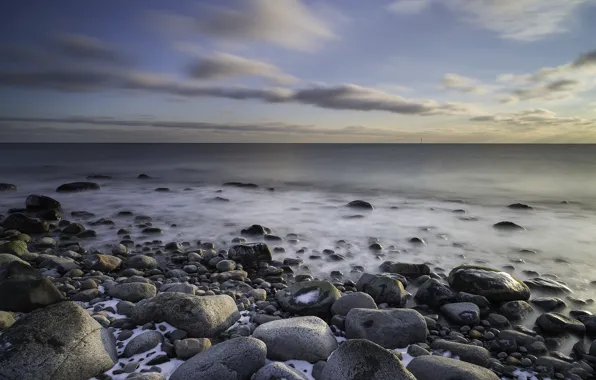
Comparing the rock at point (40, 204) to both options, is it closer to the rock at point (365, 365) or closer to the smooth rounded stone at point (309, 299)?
the smooth rounded stone at point (309, 299)

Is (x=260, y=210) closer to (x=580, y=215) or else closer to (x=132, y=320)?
(x=132, y=320)

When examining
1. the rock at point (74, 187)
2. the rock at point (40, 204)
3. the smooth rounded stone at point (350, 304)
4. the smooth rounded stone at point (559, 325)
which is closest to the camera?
the smooth rounded stone at point (559, 325)

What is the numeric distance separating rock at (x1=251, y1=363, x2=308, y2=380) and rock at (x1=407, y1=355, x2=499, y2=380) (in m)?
1.20

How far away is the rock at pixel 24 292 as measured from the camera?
4594mm

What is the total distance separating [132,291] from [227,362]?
2641 mm

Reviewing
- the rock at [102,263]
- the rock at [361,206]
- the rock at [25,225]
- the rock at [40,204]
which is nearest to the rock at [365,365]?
the rock at [102,263]

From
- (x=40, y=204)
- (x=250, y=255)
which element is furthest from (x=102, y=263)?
(x=40, y=204)

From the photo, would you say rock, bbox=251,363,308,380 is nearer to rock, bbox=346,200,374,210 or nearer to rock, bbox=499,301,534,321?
rock, bbox=499,301,534,321

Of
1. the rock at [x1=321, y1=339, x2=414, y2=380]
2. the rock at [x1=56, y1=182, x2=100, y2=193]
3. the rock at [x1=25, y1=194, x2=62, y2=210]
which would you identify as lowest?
the rock at [x1=56, y1=182, x2=100, y2=193]

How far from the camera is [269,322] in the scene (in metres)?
4.33

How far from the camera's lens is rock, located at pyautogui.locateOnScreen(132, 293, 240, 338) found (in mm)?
4234

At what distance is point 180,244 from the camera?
909cm

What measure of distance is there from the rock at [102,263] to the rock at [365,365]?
540 centimetres

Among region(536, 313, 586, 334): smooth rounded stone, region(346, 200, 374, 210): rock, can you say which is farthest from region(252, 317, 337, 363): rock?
region(346, 200, 374, 210): rock
